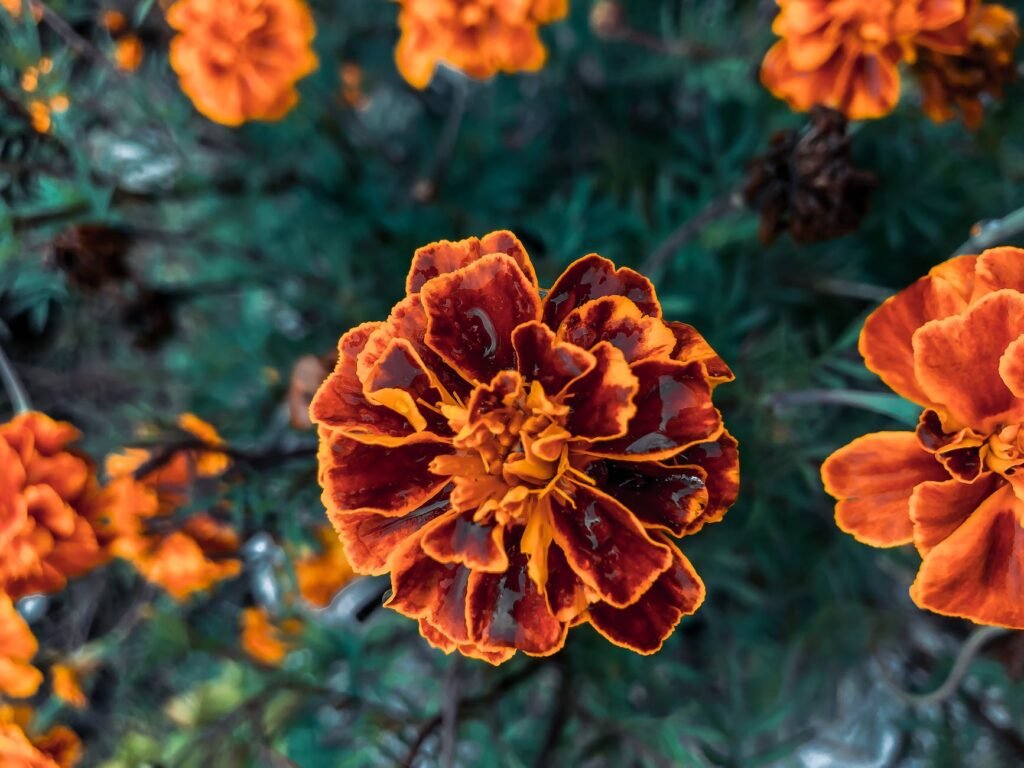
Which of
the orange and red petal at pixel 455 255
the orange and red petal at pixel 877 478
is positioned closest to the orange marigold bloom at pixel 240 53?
the orange and red petal at pixel 455 255

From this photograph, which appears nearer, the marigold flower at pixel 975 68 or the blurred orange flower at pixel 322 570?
the marigold flower at pixel 975 68

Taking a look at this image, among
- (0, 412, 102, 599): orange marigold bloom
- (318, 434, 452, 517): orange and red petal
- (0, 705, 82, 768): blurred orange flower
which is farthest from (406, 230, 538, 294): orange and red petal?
(0, 705, 82, 768): blurred orange flower

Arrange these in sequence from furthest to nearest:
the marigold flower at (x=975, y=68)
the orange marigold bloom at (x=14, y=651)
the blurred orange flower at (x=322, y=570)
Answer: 1. the blurred orange flower at (x=322, y=570)
2. the marigold flower at (x=975, y=68)
3. the orange marigold bloom at (x=14, y=651)

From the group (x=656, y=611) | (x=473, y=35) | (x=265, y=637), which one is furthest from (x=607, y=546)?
(x=265, y=637)

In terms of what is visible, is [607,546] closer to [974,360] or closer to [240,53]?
[974,360]

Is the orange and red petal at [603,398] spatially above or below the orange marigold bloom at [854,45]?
below

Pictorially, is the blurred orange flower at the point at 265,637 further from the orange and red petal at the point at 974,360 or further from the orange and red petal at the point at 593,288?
the orange and red petal at the point at 974,360

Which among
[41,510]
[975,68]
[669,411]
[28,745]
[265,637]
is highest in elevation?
[975,68]
